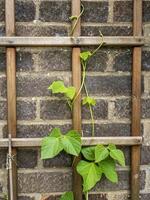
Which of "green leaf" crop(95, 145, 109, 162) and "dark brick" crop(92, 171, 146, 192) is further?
"dark brick" crop(92, 171, 146, 192)

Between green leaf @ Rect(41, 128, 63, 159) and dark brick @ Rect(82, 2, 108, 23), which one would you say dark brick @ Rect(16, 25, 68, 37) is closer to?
dark brick @ Rect(82, 2, 108, 23)

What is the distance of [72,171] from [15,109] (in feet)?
1.26

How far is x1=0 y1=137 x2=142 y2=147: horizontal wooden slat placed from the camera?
1.58m

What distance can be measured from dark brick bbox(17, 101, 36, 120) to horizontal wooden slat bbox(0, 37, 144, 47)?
0.26 meters

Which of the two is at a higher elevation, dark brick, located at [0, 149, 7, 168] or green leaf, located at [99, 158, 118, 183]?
dark brick, located at [0, 149, 7, 168]

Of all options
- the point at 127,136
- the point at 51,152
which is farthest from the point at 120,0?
the point at 51,152

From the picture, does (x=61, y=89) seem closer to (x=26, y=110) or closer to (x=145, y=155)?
(x=26, y=110)

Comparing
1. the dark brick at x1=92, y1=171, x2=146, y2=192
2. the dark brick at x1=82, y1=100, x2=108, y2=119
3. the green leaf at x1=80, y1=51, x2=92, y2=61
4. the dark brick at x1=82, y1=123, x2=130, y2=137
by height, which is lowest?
the dark brick at x1=92, y1=171, x2=146, y2=192

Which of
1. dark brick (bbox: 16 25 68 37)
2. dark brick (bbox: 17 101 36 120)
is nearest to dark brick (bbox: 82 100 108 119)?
dark brick (bbox: 17 101 36 120)

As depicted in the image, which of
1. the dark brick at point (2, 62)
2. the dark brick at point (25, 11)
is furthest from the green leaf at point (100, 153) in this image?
the dark brick at point (25, 11)

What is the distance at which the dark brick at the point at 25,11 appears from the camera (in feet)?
5.19

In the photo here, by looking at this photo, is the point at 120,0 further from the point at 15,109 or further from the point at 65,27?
the point at 15,109

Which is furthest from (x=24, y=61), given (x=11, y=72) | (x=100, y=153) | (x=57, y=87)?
(x=100, y=153)

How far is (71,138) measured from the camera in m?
1.54
